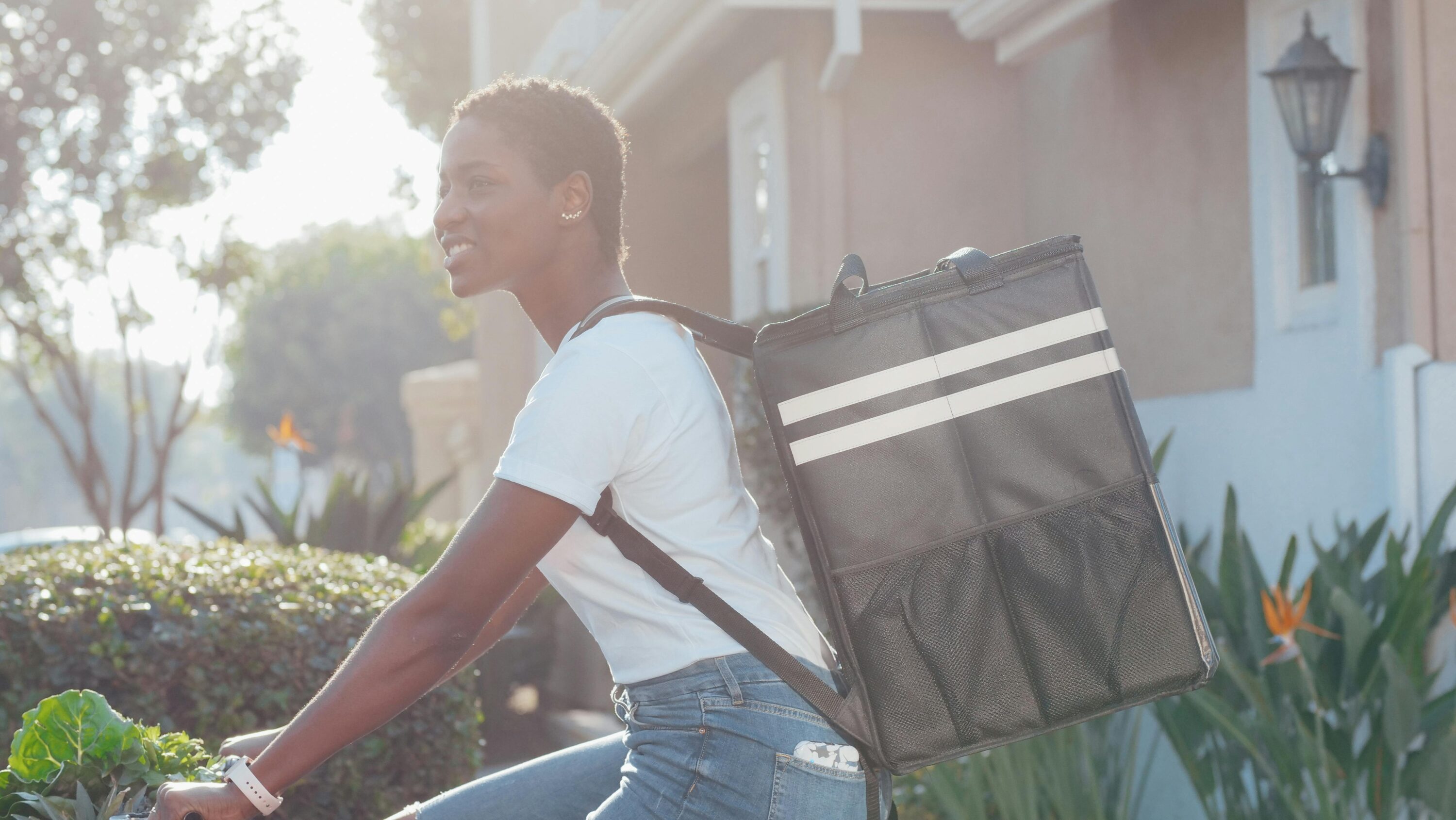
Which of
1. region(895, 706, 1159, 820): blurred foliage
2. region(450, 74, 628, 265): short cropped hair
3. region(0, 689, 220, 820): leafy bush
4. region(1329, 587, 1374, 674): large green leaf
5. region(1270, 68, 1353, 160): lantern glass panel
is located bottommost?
region(895, 706, 1159, 820): blurred foliage

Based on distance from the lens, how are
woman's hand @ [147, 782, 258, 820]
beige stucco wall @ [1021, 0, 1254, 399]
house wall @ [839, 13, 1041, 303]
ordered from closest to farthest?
woman's hand @ [147, 782, 258, 820] → beige stucco wall @ [1021, 0, 1254, 399] → house wall @ [839, 13, 1041, 303]

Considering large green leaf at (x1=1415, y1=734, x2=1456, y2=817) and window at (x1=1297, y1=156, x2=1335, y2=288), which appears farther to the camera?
window at (x1=1297, y1=156, x2=1335, y2=288)

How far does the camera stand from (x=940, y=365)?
208cm

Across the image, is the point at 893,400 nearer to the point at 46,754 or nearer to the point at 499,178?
the point at 499,178

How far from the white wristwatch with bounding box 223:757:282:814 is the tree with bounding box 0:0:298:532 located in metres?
14.9

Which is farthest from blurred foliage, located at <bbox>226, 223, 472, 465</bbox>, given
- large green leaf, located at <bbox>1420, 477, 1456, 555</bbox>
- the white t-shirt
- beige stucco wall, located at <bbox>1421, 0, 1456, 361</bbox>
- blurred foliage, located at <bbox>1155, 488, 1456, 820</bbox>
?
the white t-shirt

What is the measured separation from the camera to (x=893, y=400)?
2068 mm

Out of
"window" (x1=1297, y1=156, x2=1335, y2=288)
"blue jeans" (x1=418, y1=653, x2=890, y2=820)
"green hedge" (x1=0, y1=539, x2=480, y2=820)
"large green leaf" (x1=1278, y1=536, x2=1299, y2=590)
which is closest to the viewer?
"blue jeans" (x1=418, y1=653, x2=890, y2=820)

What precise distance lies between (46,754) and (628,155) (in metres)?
1.36

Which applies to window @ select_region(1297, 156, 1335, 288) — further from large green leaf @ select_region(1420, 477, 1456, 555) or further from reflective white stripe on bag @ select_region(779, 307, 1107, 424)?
reflective white stripe on bag @ select_region(779, 307, 1107, 424)

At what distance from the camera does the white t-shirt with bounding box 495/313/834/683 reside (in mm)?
2012

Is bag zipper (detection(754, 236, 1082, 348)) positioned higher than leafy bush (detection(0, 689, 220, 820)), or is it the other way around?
bag zipper (detection(754, 236, 1082, 348))

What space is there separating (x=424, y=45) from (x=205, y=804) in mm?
20406

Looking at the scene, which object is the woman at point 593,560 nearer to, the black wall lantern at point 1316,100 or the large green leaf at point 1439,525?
the large green leaf at point 1439,525
